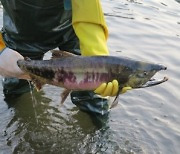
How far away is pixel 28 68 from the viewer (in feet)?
11.3

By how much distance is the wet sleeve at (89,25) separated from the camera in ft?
11.2

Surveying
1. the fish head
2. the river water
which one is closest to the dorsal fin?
the fish head

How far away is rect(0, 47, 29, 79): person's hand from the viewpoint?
139 inches

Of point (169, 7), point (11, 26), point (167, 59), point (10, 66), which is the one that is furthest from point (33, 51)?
point (169, 7)

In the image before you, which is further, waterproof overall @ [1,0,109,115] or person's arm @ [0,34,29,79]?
waterproof overall @ [1,0,109,115]

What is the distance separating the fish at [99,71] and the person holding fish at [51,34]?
0.08 metres

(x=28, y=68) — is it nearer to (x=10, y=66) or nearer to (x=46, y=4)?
(x=10, y=66)

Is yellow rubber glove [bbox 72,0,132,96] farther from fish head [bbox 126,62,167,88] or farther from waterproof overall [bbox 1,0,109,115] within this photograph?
waterproof overall [bbox 1,0,109,115]

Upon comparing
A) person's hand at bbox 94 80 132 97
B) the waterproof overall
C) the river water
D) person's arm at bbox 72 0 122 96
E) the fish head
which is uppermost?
person's arm at bbox 72 0 122 96

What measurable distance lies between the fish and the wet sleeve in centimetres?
19

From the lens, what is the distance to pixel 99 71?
10.6 ft

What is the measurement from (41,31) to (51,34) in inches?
4.4

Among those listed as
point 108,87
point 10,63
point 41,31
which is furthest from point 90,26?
point 41,31

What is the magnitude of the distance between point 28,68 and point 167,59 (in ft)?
11.3
